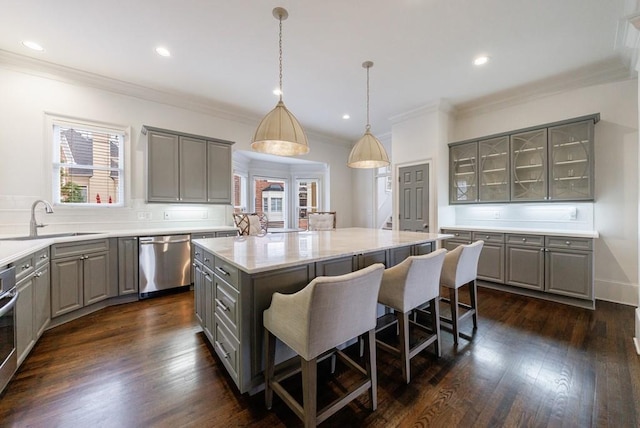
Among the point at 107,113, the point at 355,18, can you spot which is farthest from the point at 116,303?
the point at 355,18

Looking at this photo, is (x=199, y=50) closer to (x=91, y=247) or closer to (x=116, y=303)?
(x=91, y=247)

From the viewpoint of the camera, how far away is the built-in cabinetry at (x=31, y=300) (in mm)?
1892

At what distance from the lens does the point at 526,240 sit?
344 centimetres

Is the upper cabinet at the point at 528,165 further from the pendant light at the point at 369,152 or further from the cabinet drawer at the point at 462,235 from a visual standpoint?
the pendant light at the point at 369,152

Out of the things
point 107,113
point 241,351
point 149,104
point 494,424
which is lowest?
point 494,424

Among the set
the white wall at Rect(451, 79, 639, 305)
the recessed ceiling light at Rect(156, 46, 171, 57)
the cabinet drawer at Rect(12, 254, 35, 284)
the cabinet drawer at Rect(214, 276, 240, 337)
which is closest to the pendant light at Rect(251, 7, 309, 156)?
the cabinet drawer at Rect(214, 276, 240, 337)

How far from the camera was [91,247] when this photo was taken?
2.91 metres

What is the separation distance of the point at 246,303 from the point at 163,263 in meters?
2.55

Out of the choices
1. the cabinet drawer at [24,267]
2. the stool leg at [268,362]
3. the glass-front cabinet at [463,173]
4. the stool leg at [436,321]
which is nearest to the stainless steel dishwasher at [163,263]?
the cabinet drawer at [24,267]

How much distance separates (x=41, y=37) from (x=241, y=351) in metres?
3.80

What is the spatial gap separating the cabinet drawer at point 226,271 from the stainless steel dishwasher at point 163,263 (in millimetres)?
2007

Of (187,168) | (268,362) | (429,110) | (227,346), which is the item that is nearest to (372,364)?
(268,362)

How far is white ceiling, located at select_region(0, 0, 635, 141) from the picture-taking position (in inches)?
90.1

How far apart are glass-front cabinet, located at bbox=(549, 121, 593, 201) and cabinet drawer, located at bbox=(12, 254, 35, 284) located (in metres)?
5.66
